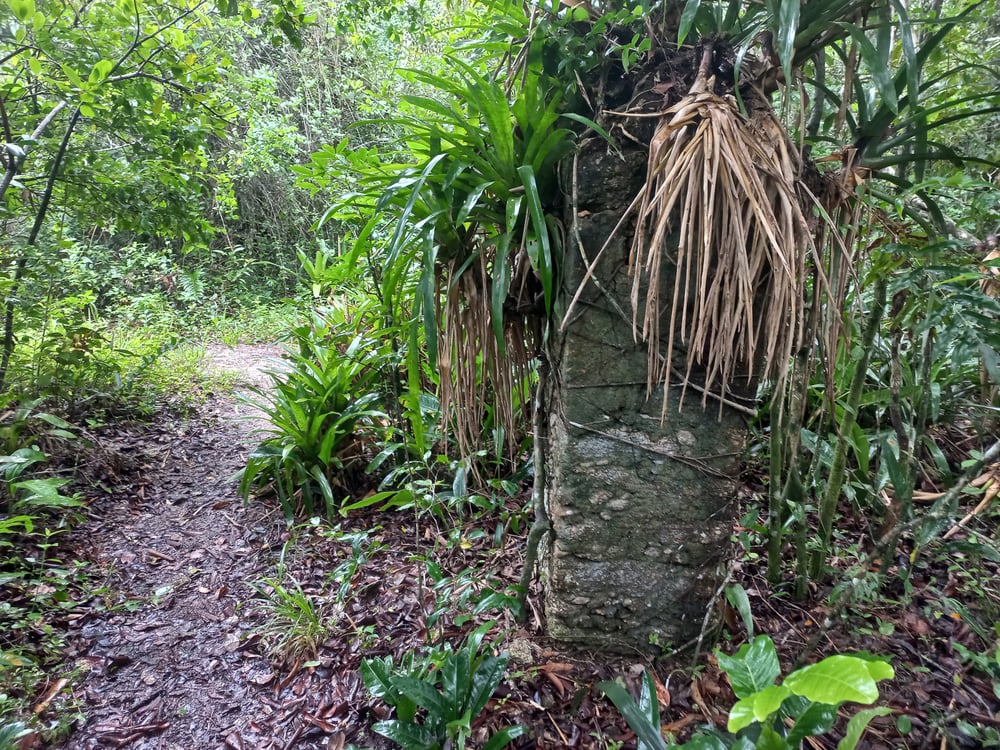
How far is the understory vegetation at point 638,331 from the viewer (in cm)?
127

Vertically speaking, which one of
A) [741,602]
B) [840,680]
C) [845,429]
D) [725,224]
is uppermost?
[725,224]

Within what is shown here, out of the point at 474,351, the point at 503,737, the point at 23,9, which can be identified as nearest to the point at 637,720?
the point at 503,737

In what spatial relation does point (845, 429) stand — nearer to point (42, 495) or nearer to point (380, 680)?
point (380, 680)

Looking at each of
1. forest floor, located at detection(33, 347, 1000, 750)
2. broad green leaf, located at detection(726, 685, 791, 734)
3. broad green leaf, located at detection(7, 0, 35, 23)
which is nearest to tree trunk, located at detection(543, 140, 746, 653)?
forest floor, located at detection(33, 347, 1000, 750)

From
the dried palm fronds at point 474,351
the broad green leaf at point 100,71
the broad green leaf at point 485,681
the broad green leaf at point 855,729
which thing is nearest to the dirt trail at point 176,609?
the broad green leaf at point 485,681

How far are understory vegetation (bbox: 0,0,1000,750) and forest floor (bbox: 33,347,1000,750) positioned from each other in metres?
0.02

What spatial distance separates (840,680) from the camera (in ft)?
2.67

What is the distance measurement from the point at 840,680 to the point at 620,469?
0.77 meters

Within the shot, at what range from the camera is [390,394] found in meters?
2.78

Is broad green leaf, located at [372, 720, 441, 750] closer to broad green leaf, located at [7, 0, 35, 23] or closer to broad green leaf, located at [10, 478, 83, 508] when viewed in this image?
broad green leaf, located at [10, 478, 83, 508]

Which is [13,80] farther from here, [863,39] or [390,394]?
[863,39]

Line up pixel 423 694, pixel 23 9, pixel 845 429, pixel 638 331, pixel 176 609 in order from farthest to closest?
pixel 176 609 → pixel 23 9 → pixel 845 429 → pixel 638 331 → pixel 423 694

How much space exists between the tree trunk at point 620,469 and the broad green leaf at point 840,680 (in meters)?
0.69

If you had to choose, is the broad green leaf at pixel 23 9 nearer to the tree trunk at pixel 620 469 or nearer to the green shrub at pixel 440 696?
the tree trunk at pixel 620 469
